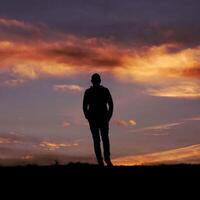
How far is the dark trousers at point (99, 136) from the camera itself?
2214 cm

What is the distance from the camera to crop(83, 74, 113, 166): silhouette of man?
21.8 metres

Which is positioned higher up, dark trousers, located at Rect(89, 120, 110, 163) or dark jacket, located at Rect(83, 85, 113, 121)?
dark jacket, located at Rect(83, 85, 113, 121)

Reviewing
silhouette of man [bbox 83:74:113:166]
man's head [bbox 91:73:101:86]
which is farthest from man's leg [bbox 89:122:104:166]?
man's head [bbox 91:73:101:86]
